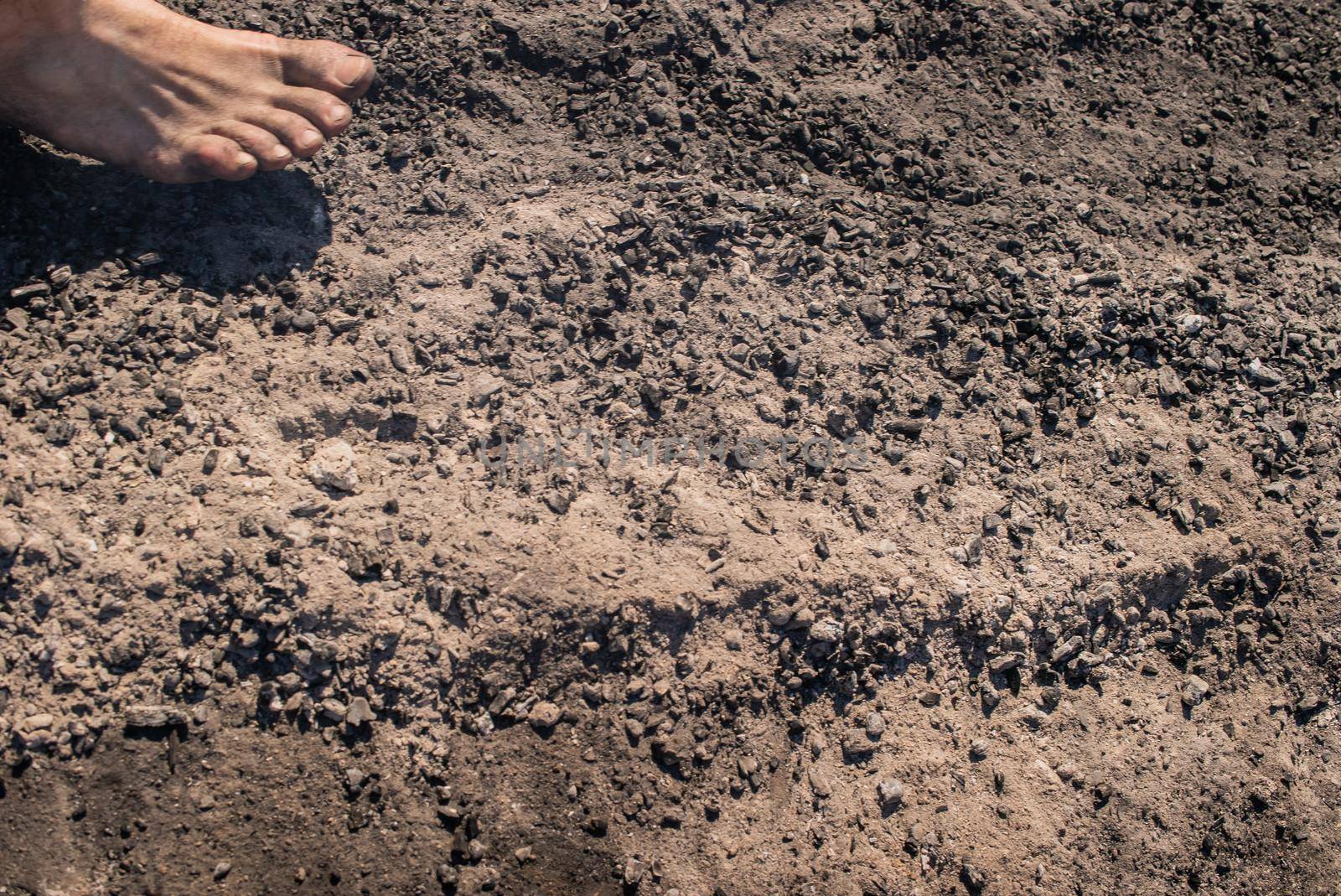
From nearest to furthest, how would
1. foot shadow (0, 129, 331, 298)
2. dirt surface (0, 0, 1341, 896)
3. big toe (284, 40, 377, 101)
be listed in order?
dirt surface (0, 0, 1341, 896) → foot shadow (0, 129, 331, 298) → big toe (284, 40, 377, 101)

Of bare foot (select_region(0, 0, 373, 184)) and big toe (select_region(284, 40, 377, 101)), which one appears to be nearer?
bare foot (select_region(0, 0, 373, 184))

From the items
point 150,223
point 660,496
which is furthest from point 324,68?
point 660,496

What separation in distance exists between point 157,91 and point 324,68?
436mm

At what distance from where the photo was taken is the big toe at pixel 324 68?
2.42 meters

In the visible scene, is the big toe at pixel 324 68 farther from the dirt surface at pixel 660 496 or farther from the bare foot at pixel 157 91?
the dirt surface at pixel 660 496

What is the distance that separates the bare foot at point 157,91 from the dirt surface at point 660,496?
0.33 feet

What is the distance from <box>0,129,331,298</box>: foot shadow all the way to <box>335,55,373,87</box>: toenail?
0.29 m

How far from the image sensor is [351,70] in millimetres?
2434

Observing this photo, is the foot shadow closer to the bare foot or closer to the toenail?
the bare foot

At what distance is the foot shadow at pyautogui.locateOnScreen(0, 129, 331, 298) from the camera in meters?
2.19

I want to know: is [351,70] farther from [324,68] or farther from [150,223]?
[150,223]

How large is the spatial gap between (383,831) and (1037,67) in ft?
9.68

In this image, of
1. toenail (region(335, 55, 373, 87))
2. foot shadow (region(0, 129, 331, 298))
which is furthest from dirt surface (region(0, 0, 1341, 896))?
toenail (region(335, 55, 373, 87))

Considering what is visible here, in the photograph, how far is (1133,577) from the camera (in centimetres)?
218
